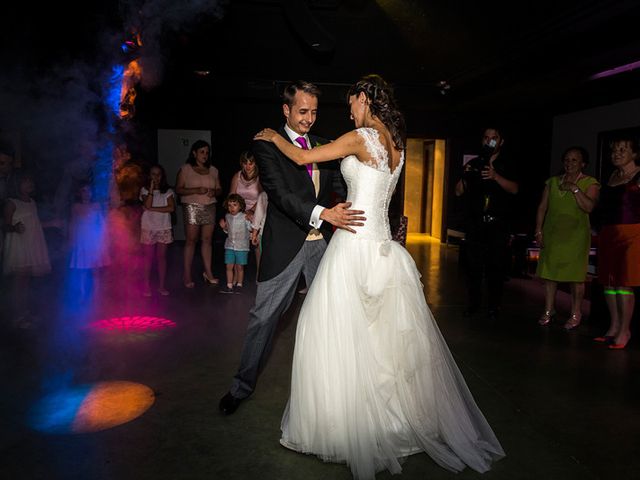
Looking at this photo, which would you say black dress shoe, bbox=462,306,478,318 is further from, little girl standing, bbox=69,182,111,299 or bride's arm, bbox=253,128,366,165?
little girl standing, bbox=69,182,111,299

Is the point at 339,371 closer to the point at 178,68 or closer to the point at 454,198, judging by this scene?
the point at 178,68

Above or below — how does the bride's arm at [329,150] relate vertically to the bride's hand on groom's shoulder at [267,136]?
below

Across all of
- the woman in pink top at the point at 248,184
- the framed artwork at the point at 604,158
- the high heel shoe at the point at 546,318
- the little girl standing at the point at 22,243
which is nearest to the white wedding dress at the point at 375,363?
the high heel shoe at the point at 546,318

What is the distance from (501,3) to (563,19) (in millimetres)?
962

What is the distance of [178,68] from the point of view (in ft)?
33.1

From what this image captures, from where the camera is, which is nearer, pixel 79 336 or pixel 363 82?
pixel 363 82

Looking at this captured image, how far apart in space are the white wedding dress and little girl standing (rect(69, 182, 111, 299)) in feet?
11.1

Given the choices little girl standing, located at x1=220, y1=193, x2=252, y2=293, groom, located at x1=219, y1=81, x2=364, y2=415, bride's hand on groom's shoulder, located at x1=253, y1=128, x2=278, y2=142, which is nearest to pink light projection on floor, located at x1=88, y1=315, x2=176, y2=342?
little girl standing, located at x1=220, y1=193, x2=252, y2=293

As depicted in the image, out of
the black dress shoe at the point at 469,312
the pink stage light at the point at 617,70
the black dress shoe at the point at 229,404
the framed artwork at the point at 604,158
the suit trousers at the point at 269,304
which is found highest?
the pink stage light at the point at 617,70

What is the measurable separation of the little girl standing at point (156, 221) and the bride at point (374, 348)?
372cm

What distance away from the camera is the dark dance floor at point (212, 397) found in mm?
2395

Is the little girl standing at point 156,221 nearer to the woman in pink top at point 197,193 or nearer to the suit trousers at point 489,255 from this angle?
the woman in pink top at point 197,193

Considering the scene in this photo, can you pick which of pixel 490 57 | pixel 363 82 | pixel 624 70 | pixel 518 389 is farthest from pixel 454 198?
pixel 363 82

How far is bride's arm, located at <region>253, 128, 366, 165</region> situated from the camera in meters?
2.43
